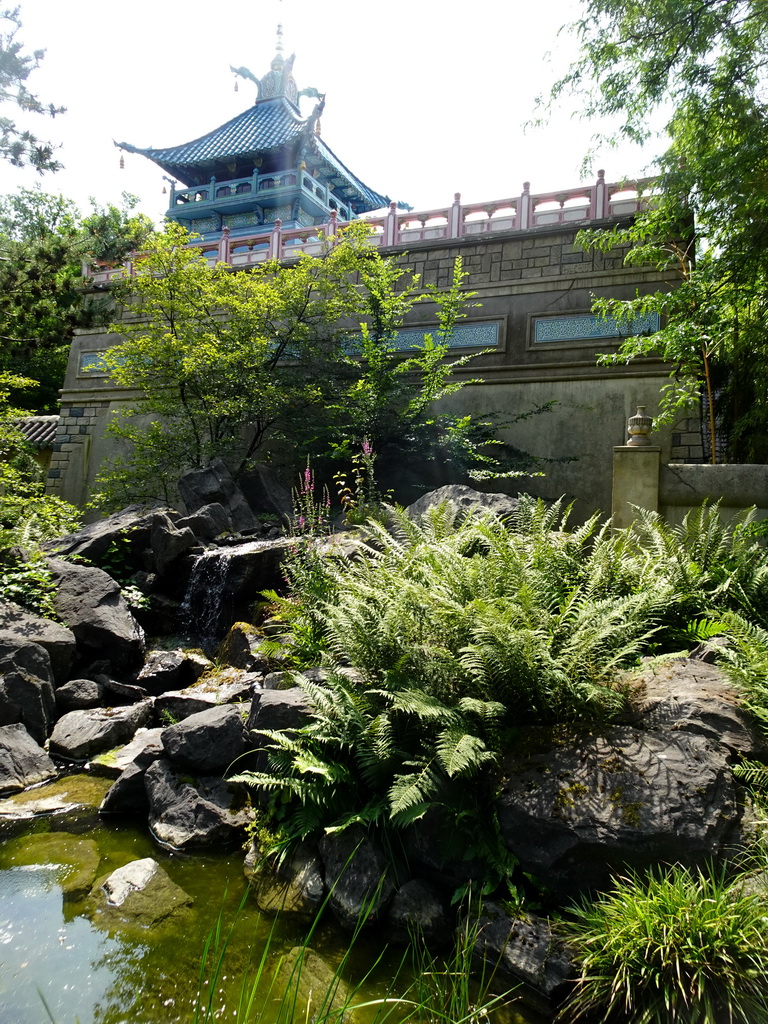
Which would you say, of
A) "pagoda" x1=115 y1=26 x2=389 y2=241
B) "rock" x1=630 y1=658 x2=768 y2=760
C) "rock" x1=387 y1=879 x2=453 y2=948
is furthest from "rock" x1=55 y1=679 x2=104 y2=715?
"pagoda" x1=115 y1=26 x2=389 y2=241

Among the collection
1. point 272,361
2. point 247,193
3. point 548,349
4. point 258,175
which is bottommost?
point 272,361

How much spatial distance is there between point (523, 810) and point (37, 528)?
6457mm

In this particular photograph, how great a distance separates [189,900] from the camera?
312cm

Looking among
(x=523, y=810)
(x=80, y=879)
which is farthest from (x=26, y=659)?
(x=523, y=810)

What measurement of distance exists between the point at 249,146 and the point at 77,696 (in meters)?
20.7

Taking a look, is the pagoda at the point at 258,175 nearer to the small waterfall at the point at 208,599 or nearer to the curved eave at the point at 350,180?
the curved eave at the point at 350,180

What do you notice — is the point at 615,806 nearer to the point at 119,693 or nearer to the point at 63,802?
the point at 63,802

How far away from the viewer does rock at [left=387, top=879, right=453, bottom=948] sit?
2.84 metres

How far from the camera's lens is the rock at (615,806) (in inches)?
108

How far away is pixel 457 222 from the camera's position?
11.9 meters

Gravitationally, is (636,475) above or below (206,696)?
above

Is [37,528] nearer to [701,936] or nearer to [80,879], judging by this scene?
[80,879]

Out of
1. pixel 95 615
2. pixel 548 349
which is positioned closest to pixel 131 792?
pixel 95 615

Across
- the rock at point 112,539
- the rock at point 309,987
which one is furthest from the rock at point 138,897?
the rock at point 112,539
